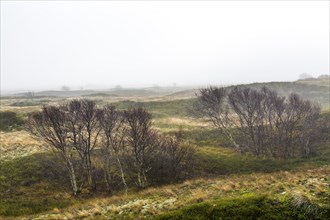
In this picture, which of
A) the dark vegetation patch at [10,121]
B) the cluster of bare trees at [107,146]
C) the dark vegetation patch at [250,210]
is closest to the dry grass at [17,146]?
the dark vegetation patch at [10,121]

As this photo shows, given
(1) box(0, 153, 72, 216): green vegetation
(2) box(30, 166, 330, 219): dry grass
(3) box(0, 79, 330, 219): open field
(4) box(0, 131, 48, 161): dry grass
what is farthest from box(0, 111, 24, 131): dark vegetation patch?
(2) box(30, 166, 330, 219): dry grass

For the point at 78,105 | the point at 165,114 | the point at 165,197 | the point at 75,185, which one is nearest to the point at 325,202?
the point at 165,197

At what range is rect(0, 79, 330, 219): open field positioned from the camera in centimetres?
1772

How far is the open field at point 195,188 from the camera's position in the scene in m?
17.7

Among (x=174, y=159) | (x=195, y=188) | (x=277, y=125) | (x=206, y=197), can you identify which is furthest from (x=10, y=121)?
(x=277, y=125)

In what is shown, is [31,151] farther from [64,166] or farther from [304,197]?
[304,197]

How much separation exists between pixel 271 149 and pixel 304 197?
2831 cm

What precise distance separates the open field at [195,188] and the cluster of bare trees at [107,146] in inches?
88.4

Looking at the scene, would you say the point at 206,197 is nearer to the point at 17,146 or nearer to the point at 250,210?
the point at 250,210

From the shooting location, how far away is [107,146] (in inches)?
1334

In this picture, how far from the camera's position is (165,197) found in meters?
24.4

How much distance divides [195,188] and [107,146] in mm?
12086

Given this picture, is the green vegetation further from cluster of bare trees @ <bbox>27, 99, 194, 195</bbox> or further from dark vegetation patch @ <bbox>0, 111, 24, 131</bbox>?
dark vegetation patch @ <bbox>0, 111, 24, 131</bbox>

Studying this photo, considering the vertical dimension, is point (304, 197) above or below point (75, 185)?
above
